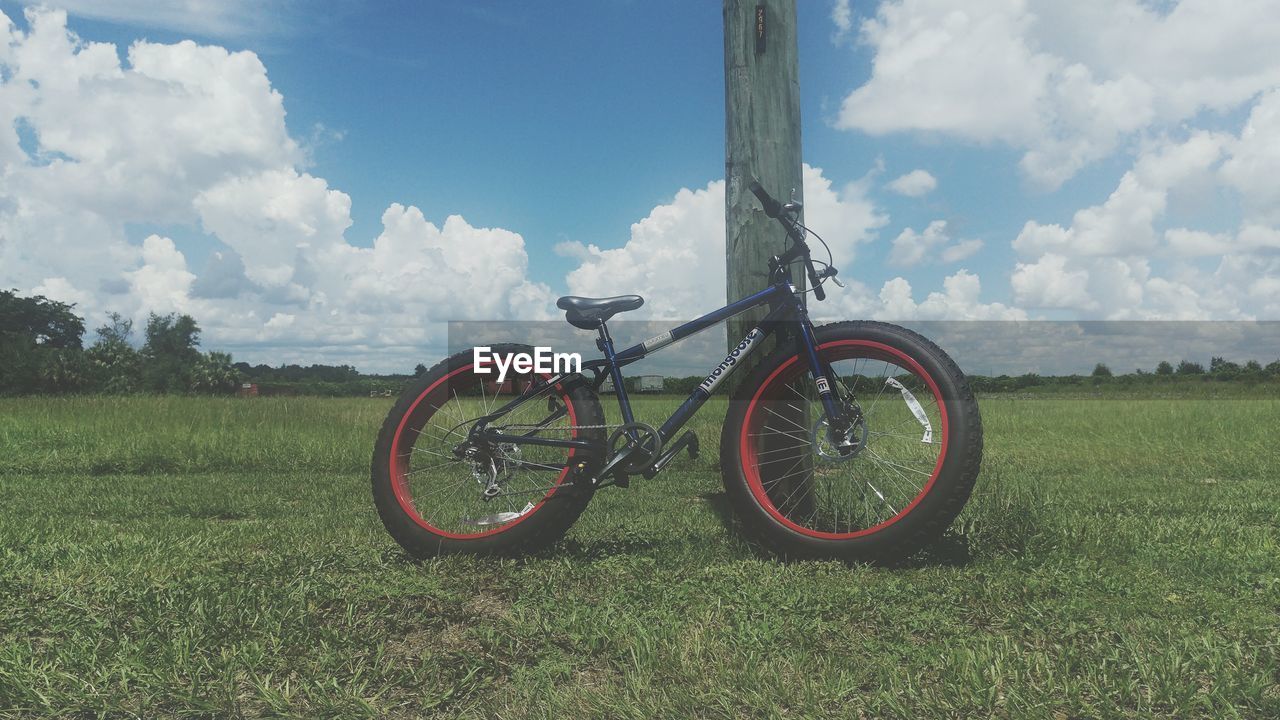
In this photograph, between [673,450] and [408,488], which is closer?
[673,450]

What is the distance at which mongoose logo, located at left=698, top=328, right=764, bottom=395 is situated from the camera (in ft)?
14.1

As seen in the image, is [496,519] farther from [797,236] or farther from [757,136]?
[757,136]

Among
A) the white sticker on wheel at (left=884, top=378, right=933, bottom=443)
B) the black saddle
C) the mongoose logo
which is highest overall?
the black saddle

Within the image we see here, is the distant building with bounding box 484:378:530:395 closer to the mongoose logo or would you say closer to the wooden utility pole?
the mongoose logo

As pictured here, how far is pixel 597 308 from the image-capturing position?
4.15 metres

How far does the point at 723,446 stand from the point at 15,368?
77.8m

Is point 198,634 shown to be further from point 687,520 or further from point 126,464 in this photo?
point 126,464

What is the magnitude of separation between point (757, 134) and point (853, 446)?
87.5 inches

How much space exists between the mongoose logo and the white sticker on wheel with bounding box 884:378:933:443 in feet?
2.54

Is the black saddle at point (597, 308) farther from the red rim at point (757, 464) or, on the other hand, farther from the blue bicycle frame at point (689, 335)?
the red rim at point (757, 464)

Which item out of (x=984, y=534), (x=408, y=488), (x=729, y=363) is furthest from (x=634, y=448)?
(x=984, y=534)

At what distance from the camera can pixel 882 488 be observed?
4840 mm

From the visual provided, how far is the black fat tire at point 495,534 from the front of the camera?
4.01m

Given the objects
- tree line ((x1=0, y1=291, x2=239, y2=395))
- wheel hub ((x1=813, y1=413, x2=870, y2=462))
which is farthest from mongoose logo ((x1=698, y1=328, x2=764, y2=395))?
tree line ((x1=0, y1=291, x2=239, y2=395))
